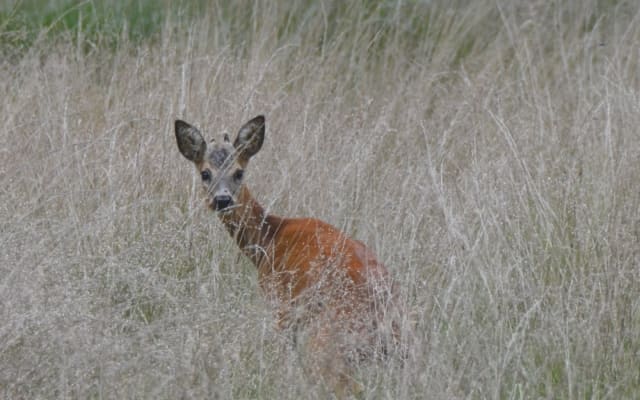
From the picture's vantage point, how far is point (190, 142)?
214 inches

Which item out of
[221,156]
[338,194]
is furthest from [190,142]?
[338,194]

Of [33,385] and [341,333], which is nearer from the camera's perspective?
[33,385]

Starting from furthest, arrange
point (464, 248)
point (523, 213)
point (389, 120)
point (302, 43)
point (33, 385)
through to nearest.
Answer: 1. point (302, 43)
2. point (389, 120)
3. point (523, 213)
4. point (464, 248)
5. point (33, 385)

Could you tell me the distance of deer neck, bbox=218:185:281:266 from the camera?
17.1 ft

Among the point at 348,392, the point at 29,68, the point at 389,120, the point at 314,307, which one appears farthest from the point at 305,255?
the point at 29,68

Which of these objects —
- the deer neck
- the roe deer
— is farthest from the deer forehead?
the deer neck

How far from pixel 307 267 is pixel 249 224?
26.3 inches

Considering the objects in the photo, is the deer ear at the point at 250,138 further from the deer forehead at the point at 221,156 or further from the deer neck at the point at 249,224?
the deer neck at the point at 249,224

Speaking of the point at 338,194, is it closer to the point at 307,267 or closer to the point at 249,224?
the point at 249,224

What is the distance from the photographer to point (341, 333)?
392 centimetres

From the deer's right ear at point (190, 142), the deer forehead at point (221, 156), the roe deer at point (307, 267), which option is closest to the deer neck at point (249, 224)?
the roe deer at point (307, 267)

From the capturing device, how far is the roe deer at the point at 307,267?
3.91m

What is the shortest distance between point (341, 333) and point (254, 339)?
A: 251mm

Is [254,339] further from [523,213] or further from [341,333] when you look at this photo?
[523,213]
